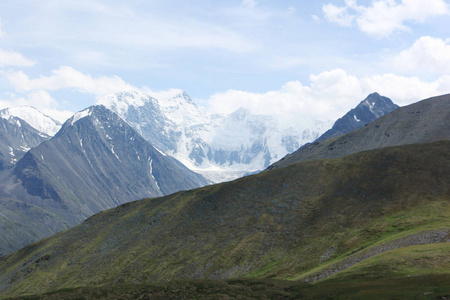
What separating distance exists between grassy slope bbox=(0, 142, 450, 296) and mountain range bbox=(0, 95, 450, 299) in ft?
1.49

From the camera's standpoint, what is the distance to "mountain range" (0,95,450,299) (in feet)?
229

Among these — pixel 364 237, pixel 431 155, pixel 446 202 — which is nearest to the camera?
pixel 364 237

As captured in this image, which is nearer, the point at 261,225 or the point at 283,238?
the point at 283,238

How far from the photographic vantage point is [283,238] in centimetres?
12112

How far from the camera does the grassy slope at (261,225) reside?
109250mm

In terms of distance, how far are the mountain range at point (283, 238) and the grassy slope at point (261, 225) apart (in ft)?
1.49

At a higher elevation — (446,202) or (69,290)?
(69,290)

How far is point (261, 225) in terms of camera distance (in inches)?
5157

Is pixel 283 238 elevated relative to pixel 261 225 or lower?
lower

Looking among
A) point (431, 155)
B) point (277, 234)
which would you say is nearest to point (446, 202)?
point (431, 155)

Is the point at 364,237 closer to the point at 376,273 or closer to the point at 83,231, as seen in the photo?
the point at 376,273

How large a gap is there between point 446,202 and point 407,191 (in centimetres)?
1267

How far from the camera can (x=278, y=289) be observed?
68.9m

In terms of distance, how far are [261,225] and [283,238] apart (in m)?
11.3
